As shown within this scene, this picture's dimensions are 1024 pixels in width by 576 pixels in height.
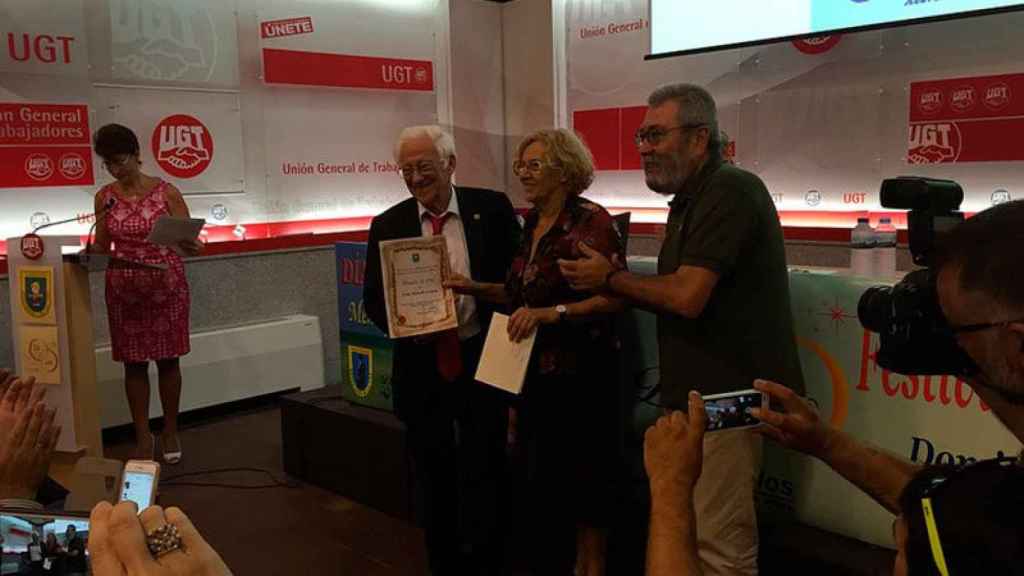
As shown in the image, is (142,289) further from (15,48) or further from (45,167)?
(15,48)

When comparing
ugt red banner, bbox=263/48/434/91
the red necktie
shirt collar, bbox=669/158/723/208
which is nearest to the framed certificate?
the red necktie

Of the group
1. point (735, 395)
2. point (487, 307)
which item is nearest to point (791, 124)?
point (487, 307)

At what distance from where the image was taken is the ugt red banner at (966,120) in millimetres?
4363

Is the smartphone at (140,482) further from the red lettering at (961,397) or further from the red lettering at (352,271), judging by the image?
the red lettering at (352,271)

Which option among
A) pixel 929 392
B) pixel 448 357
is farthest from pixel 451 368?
pixel 929 392

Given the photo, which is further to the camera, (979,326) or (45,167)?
(45,167)

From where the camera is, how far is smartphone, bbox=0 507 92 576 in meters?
1.04

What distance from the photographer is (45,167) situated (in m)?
4.62

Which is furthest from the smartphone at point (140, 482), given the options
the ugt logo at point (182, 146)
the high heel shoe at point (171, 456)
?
the ugt logo at point (182, 146)

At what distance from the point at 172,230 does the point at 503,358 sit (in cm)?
173

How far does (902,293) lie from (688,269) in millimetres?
832

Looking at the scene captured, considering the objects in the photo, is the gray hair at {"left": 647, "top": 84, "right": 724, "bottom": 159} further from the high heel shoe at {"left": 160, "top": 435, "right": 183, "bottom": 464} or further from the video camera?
the high heel shoe at {"left": 160, "top": 435, "right": 183, "bottom": 464}

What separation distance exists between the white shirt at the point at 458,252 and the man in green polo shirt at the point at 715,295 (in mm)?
662

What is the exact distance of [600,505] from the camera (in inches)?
100
